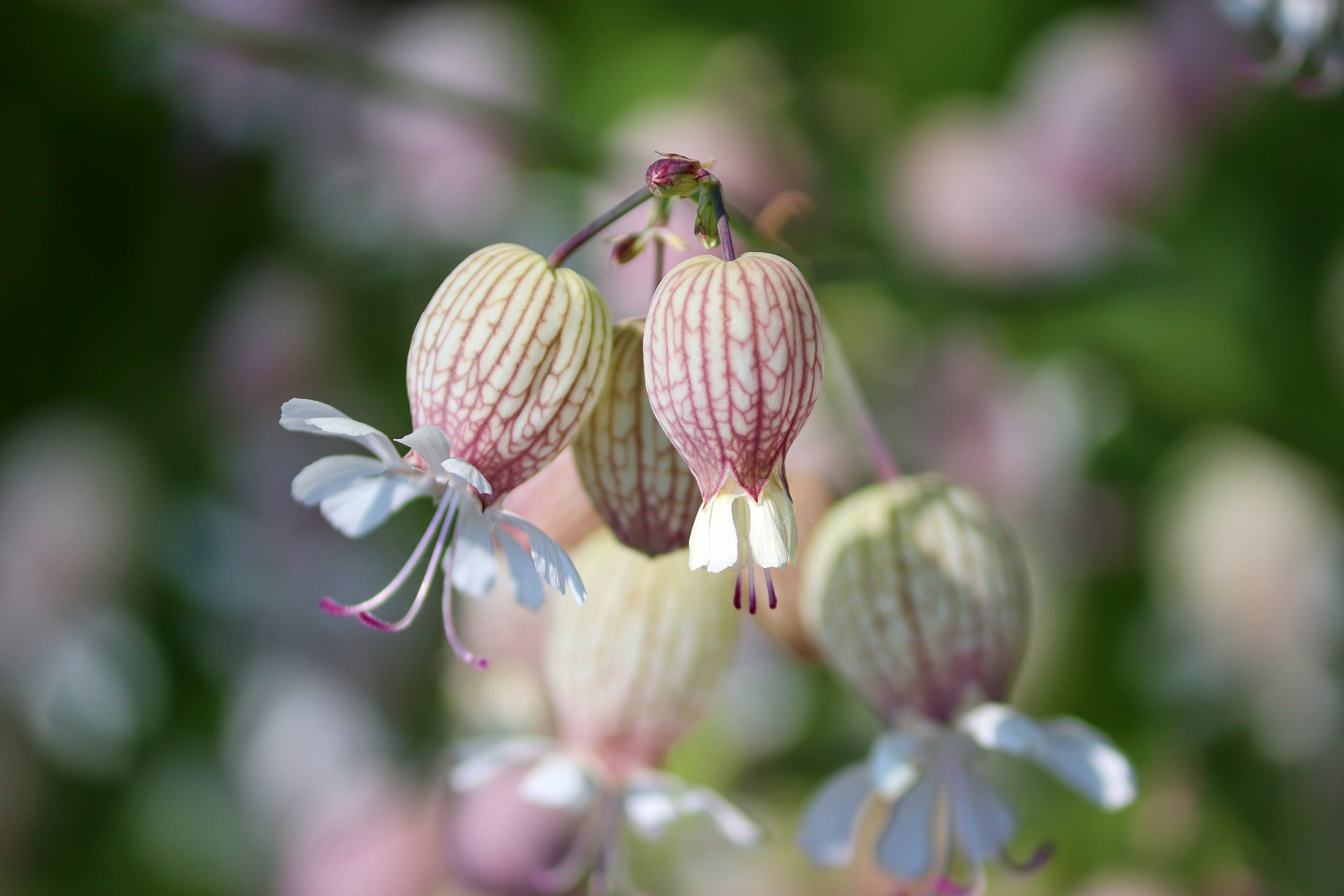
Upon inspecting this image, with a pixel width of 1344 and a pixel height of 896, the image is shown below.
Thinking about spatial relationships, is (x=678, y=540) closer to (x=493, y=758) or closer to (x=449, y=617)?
(x=449, y=617)

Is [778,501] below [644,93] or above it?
below

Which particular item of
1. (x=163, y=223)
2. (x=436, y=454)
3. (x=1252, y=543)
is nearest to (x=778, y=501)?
(x=436, y=454)

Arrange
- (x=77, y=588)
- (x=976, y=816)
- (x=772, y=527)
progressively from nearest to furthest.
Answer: (x=772, y=527), (x=976, y=816), (x=77, y=588)

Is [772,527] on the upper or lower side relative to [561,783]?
upper

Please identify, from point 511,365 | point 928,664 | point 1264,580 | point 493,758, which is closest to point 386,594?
point 511,365

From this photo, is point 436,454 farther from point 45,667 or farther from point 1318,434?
point 45,667

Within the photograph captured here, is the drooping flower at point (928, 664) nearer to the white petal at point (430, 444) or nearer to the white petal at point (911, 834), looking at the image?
the white petal at point (911, 834)

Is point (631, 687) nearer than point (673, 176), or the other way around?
point (673, 176)
